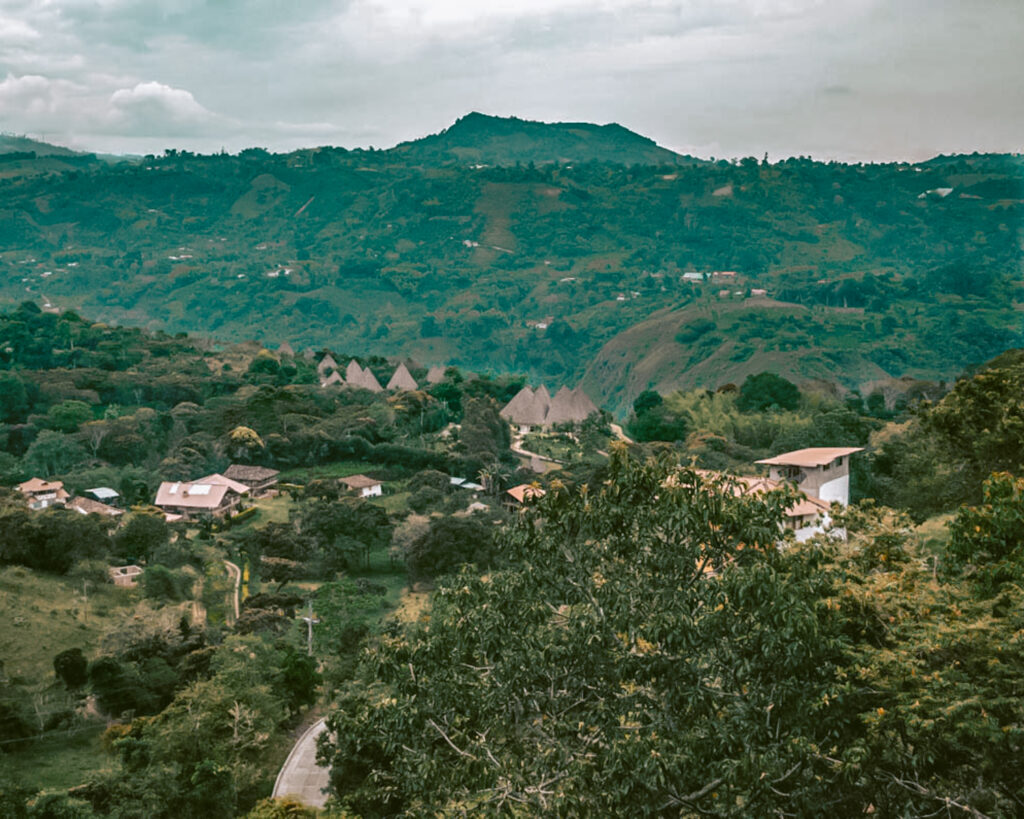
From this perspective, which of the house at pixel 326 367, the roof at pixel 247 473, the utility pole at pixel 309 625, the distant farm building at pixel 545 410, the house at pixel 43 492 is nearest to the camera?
the utility pole at pixel 309 625

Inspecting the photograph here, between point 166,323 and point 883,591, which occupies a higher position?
point 883,591

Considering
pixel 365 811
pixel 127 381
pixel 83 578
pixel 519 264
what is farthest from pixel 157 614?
pixel 519 264

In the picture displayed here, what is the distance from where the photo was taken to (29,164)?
170 m

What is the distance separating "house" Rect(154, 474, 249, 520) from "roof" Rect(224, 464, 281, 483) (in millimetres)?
1713

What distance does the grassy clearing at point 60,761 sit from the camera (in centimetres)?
1381

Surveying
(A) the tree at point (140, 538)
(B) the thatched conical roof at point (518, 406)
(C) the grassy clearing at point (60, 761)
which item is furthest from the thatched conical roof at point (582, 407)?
(C) the grassy clearing at point (60, 761)

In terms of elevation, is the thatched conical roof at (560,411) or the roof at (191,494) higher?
the roof at (191,494)

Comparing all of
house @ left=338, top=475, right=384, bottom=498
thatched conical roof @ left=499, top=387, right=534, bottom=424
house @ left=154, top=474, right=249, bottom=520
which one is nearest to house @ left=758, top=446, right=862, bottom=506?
house @ left=338, top=475, right=384, bottom=498

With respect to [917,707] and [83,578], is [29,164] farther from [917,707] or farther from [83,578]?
[917,707]

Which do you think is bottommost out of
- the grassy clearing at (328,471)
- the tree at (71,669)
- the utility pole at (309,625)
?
the grassy clearing at (328,471)

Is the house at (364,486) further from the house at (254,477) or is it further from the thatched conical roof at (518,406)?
the thatched conical roof at (518,406)

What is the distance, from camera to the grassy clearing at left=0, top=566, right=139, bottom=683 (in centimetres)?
1803

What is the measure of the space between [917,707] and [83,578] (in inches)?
795

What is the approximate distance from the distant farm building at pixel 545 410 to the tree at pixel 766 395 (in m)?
7.50
